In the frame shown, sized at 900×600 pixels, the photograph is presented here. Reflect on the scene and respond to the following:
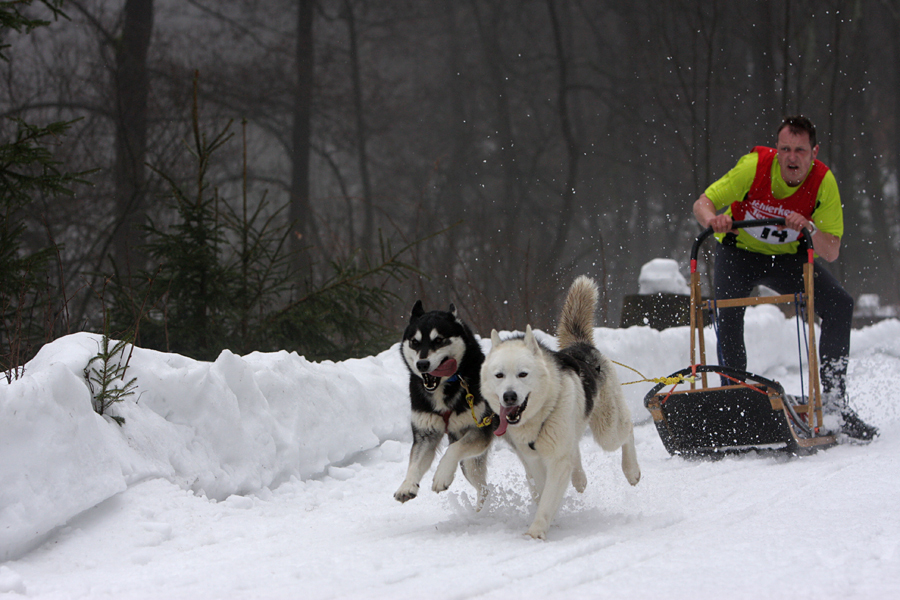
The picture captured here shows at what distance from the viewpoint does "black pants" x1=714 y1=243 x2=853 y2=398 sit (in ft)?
16.3

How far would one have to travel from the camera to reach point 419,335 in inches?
144

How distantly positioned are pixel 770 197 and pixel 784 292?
27.2 inches

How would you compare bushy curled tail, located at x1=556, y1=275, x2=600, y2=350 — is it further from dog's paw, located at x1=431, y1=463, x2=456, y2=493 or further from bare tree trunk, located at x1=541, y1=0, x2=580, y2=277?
bare tree trunk, located at x1=541, y1=0, x2=580, y2=277

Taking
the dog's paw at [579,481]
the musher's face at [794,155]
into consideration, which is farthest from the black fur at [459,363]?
the musher's face at [794,155]

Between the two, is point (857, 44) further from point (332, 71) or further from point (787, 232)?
point (787, 232)

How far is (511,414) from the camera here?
124 inches

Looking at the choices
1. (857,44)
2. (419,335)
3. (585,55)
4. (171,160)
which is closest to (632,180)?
(585,55)

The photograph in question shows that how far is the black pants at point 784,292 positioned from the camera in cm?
496

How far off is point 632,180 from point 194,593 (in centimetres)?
2193

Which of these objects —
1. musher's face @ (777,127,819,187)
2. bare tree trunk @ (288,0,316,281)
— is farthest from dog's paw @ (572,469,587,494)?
bare tree trunk @ (288,0,316,281)

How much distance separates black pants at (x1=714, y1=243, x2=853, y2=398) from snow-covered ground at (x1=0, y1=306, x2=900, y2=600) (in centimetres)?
62

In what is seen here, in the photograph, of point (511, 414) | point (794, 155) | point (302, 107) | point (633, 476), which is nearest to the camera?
point (511, 414)

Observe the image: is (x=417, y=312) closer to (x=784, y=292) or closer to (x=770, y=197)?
(x=770, y=197)

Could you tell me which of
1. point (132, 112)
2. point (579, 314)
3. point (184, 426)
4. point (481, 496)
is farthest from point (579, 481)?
point (132, 112)
